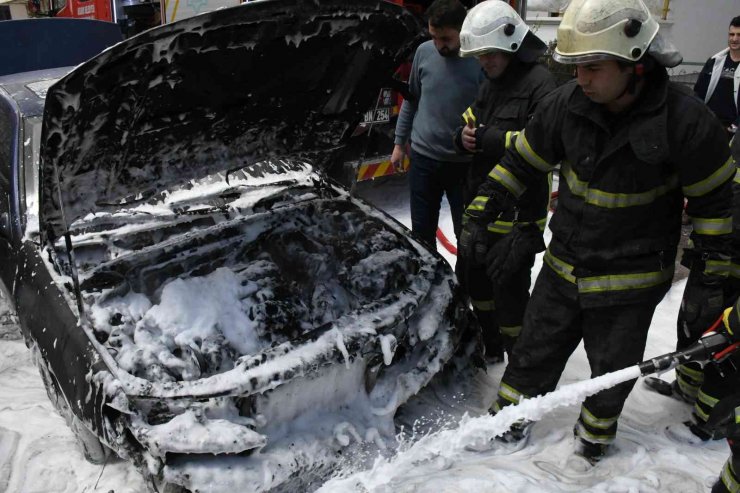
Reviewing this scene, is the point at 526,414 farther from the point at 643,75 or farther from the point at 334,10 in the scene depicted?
the point at 334,10

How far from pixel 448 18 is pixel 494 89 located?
1.76 ft

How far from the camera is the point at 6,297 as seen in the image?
3.01m

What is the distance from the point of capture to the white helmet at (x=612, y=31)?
206 cm

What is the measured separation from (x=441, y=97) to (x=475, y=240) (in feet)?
3.83

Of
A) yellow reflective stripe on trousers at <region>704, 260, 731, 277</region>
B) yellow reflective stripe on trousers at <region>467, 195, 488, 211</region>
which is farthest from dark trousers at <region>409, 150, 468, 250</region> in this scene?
yellow reflective stripe on trousers at <region>704, 260, 731, 277</region>

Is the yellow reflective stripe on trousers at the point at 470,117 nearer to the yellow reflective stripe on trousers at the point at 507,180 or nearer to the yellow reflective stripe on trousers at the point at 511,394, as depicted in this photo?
the yellow reflective stripe on trousers at the point at 507,180

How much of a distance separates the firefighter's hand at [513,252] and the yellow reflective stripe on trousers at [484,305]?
0.51m

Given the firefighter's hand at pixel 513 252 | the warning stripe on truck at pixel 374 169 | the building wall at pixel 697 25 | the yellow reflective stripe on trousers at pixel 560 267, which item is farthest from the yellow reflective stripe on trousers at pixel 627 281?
the building wall at pixel 697 25

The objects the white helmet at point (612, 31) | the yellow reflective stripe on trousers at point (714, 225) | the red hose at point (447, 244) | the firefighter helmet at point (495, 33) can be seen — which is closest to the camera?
the white helmet at point (612, 31)

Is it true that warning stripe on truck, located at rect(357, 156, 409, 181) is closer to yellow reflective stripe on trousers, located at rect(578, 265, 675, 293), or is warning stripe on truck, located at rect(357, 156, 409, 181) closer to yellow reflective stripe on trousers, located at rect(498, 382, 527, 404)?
yellow reflective stripe on trousers, located at rect(498, 382, 527, 404)

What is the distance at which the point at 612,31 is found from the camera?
2057mm

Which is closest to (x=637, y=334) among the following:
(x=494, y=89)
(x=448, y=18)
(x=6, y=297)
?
(x=494, y=89)

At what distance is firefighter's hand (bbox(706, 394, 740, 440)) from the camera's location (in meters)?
1.94

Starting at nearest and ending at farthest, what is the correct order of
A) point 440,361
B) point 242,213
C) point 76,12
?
point 440,361, point 242,213, point 76,12
